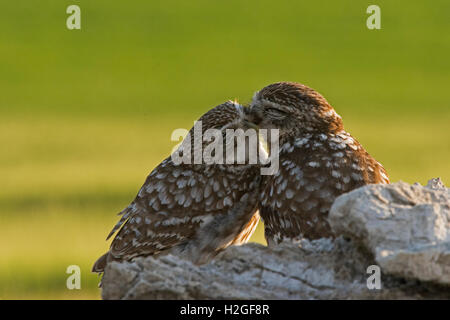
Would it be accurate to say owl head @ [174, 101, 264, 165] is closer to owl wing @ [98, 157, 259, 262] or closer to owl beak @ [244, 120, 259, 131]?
owl beak @ [244, 120, 259, 131]

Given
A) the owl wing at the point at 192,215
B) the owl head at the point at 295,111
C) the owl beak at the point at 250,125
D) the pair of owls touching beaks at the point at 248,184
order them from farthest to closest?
the owl beak at the point at 250,125, the owl wing at the point at 192,215, the owl head at the point at 295,111, the pair of owls touching beaks at the point at 248,184

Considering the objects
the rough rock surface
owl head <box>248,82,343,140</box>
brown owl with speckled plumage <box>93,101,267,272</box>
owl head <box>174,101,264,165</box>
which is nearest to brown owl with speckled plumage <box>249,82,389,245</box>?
owl head <box>248,82,343,140</box>

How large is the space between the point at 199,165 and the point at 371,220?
256 cm

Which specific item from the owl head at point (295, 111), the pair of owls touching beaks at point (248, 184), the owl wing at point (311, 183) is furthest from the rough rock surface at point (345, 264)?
the owl head at point (295, 111)

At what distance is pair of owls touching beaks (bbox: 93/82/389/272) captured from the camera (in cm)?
570

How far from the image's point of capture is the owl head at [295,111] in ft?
20.3

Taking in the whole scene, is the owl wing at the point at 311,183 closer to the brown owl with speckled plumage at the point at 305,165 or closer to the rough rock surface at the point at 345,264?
the brown owl with speckled plumage at the point at 305,165

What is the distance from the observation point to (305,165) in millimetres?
5770

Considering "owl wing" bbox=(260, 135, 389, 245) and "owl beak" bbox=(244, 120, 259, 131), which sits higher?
"owl beak" bbox=(244, 120, 259, 131)

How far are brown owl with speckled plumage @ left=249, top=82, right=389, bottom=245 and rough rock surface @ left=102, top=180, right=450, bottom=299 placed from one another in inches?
29.6

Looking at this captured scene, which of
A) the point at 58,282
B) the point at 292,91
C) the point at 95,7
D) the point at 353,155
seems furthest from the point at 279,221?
the point at 95,7

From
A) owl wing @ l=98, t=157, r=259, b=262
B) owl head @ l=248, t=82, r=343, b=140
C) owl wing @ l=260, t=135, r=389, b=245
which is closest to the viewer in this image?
owl wing @ l=260, t=135, r=389, b=245

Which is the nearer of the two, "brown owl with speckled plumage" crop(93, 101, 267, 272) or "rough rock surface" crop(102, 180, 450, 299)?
"rough rock surface" crop(102, 180, 450, 299)
